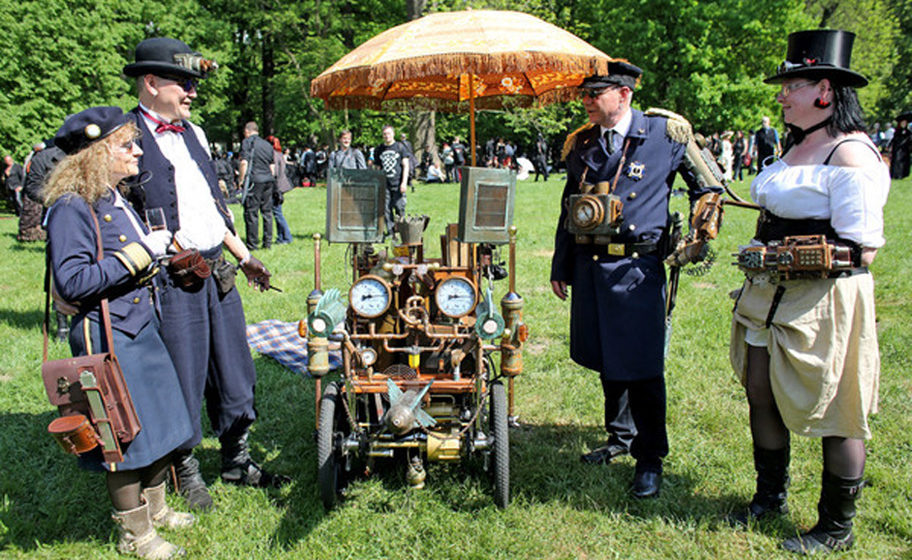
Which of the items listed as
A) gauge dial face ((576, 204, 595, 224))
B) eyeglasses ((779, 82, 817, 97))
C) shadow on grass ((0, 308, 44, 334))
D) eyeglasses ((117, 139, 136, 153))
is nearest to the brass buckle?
gauge dial face ((576, 204, 595, 224))

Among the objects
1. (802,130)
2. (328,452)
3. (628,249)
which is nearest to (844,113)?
(802,130)

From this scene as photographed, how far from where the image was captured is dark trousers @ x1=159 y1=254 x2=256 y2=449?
2998 mm

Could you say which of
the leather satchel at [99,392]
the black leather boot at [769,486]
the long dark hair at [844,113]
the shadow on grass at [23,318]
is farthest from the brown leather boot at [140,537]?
the shadow on grass at [23,318]

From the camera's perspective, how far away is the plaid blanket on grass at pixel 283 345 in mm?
5321

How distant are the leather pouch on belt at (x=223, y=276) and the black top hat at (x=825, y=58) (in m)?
2.60

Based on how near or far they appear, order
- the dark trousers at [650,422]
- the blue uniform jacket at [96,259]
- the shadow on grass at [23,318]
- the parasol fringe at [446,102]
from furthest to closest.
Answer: the shadow on grass at [23,318], the parasol fringe at [446,102], the dark trousers at [650,422], the blue uniform jacket at [96,259]

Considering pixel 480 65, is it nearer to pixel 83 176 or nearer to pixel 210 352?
pixel 83 176

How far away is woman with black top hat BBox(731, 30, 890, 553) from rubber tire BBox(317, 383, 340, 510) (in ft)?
6.71

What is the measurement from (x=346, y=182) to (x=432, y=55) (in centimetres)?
94

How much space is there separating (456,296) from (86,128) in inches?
72.6

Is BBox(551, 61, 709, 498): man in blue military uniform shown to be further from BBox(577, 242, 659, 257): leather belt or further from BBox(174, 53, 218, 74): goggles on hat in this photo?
BBox(174, 53, 218, 74): goggles on hat

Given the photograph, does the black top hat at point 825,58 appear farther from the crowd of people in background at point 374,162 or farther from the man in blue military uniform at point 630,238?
the man in blue military uniform at point 630,238

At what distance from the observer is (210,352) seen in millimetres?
3264

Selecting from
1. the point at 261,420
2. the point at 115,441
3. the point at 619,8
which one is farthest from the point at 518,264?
the point at 619,8
